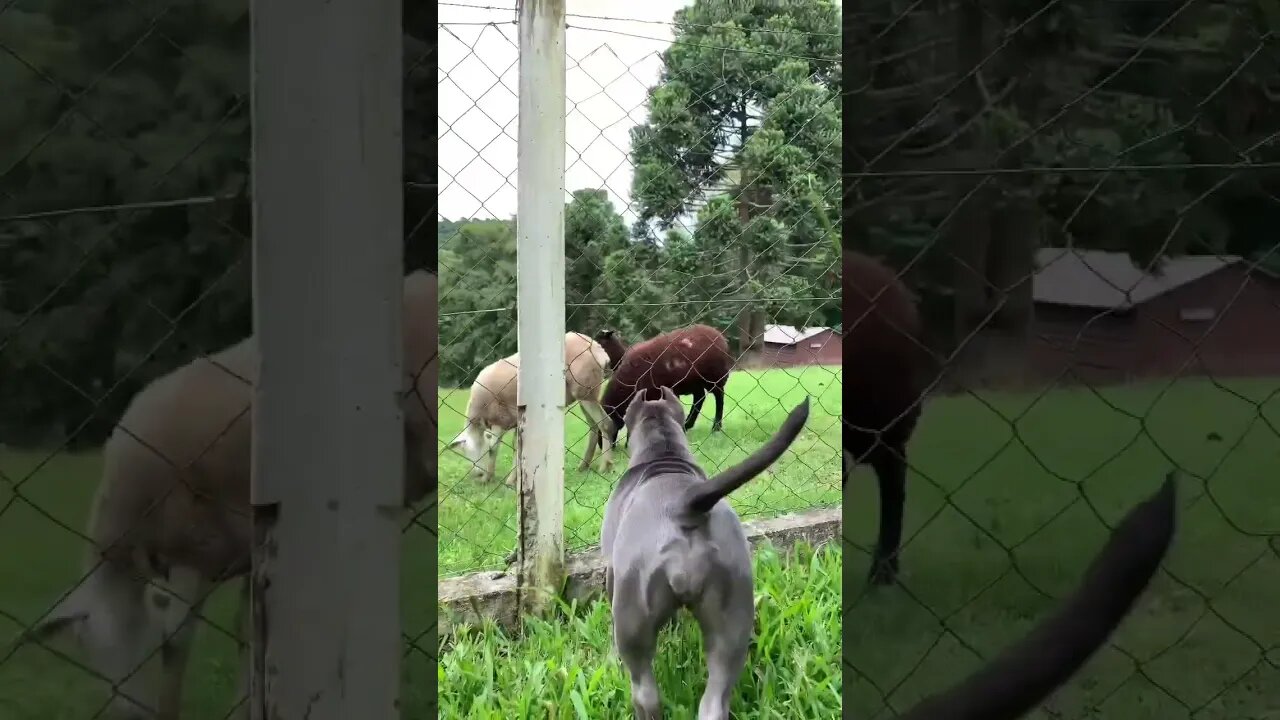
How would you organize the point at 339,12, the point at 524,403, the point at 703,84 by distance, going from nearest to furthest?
1. the point at 339,12
2. the point at 524,403
3. the point at 703,84

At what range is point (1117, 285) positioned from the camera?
0.77 meters

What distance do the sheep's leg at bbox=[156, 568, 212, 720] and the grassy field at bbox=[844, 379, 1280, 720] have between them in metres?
0.55

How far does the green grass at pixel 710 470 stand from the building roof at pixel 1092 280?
196 cm

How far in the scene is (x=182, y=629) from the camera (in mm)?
713

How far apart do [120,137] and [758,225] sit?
4639mm

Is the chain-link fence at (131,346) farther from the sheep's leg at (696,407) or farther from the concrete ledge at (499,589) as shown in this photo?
the sheep's leg at (696,407)

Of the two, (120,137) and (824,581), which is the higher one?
(120,137)

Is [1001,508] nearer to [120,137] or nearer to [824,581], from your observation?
[120,137]

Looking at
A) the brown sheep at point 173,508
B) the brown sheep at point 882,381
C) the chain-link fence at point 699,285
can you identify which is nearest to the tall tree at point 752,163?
the chain-link fence at point 699,285

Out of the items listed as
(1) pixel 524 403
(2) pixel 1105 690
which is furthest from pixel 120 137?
(1) pixel 524 403

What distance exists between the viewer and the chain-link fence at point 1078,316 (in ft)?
2.51

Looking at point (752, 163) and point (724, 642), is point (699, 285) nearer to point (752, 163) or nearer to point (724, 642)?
point (752, 163)

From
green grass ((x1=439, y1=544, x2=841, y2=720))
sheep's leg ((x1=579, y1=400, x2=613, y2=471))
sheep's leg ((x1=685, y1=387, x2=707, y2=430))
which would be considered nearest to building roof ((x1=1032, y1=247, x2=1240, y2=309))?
green grass ((x1=439, y1=544, x2=841, y2=720))

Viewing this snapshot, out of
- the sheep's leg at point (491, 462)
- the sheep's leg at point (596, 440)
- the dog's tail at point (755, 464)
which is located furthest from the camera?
the sheep's leg at point (596, 440)
